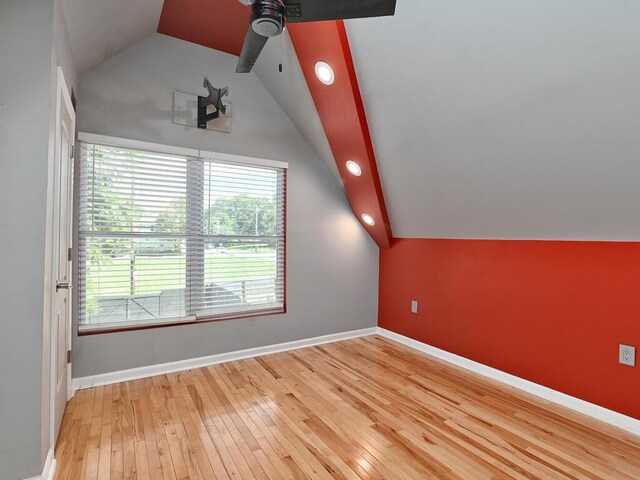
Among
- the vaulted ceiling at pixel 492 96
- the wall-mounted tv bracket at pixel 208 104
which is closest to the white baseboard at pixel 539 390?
the vaulted ceiling at pixel 492 96

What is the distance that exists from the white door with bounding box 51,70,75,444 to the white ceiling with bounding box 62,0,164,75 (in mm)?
402

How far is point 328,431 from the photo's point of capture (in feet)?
6.81

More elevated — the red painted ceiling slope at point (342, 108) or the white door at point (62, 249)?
the red painted ceiling slope at point (342, 108)

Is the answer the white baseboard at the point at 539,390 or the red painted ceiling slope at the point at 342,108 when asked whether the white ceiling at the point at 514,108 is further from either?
the white baseboard at the point at 539,390

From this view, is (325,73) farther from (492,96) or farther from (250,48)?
(492,96)

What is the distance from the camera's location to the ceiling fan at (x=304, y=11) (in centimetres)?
140

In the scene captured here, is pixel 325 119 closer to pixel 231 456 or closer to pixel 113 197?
pixel 113 197

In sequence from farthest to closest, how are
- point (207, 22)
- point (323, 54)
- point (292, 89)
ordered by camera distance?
point (292, 89) → point (207, 22) → point (323, 54)

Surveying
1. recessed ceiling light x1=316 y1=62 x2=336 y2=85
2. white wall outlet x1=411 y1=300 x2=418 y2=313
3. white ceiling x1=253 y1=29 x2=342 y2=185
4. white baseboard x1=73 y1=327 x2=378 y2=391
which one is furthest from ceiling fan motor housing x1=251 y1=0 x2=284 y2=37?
white wall outlet x1=411 y1=300 x2=418 y2=313

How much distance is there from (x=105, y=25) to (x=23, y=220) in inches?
58.4

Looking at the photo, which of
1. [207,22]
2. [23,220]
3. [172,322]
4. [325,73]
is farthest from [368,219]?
[23,220]

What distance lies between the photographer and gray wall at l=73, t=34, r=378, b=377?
8.64 ft

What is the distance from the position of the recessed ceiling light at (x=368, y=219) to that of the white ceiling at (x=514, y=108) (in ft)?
2.85

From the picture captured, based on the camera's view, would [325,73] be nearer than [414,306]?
Yes
